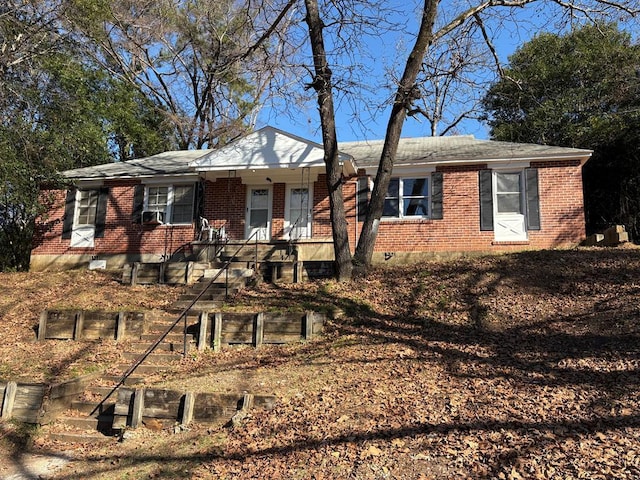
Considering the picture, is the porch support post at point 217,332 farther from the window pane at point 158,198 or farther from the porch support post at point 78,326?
the window pane at point 158,198

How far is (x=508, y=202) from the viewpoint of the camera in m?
14.1

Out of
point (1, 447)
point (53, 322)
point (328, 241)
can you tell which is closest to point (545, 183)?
point (328, 241)

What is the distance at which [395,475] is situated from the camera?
440 centimetres

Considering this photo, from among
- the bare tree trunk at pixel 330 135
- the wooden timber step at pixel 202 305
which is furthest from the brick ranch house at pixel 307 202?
the wooden timber step at pixel 202 305

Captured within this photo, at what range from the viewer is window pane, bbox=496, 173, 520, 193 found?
14125 mm

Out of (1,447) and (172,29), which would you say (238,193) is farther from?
(172,29)

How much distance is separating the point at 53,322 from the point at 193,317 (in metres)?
2.61

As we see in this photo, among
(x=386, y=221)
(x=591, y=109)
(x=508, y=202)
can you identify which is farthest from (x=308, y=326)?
(x=591, y=109)

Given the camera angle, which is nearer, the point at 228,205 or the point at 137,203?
the point at 228,205

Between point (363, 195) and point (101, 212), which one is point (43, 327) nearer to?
point (101, 212)

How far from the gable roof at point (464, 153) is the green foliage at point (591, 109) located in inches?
130

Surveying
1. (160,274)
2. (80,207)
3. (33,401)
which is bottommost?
(33,401)

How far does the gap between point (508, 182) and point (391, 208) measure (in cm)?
345

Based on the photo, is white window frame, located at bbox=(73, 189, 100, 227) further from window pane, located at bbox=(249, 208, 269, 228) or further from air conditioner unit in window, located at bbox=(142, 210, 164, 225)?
window pane, located at bbox=(249, 208, 269, 228)
